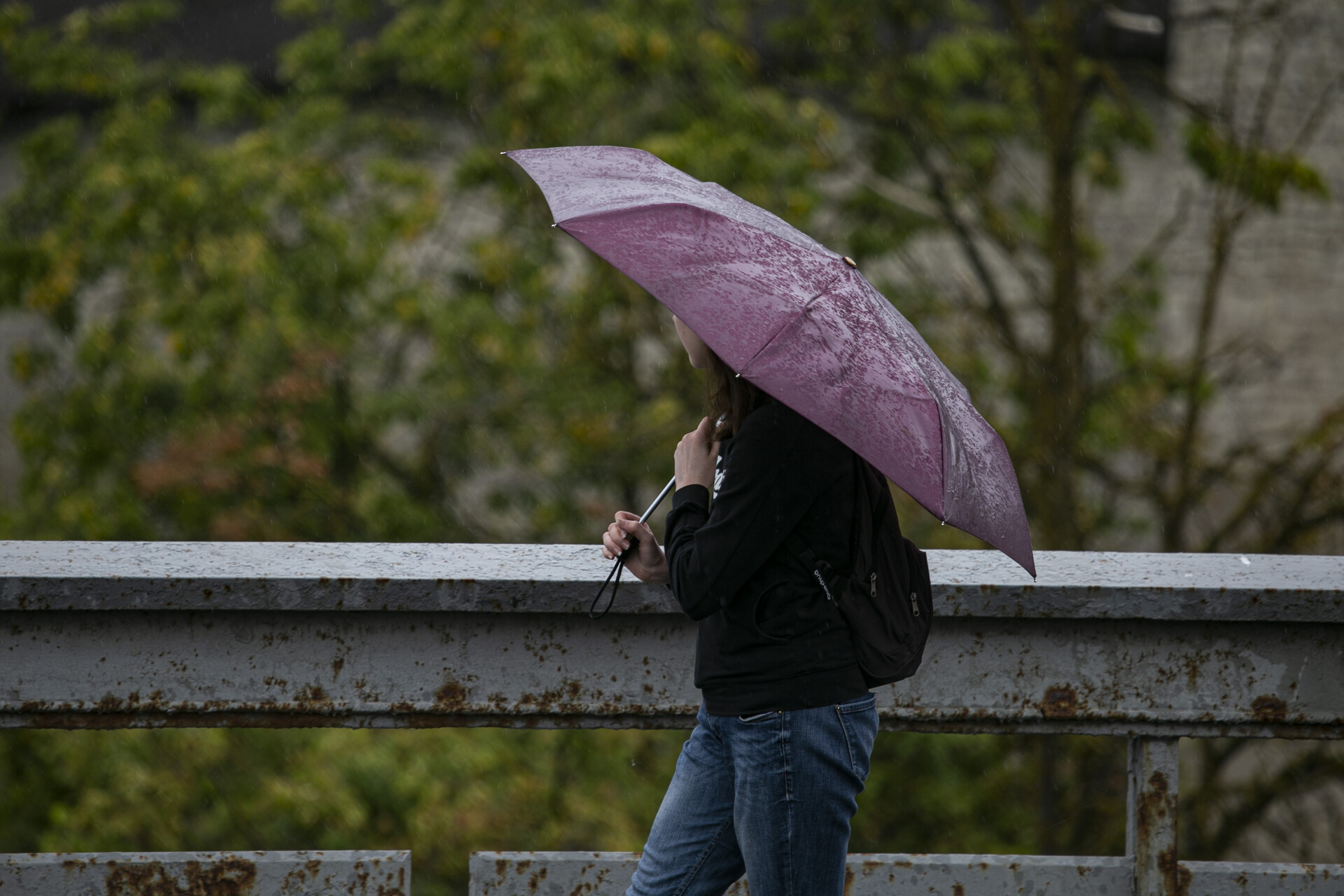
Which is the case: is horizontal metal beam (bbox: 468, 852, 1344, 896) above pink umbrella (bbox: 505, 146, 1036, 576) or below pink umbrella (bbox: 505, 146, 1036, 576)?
below

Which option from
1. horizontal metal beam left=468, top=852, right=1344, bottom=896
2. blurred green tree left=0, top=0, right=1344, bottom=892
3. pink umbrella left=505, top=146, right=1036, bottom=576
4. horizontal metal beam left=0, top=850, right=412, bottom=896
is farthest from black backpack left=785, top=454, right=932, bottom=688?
blurred green tree left=0, top=0, right=1344, bottom=892

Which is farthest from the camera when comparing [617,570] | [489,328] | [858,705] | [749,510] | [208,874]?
[489,328]

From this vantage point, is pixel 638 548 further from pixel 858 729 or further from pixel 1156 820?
pixel 1156 820

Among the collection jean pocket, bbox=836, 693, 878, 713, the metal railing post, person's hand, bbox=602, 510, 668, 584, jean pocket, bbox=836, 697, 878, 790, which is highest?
person's hand, bbox=602, 510, 668, 584

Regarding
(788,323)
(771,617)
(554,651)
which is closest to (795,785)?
(771,617)

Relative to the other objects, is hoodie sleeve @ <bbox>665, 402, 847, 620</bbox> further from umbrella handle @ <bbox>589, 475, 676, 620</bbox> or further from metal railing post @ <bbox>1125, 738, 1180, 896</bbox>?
metal railing post @ <bbox>1125, 738, 1180, 896</bbox>

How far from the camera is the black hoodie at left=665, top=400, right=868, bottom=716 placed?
187 centimetres

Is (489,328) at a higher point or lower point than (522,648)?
higher

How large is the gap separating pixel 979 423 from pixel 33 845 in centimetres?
781

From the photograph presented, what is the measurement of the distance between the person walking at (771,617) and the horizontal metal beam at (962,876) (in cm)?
36

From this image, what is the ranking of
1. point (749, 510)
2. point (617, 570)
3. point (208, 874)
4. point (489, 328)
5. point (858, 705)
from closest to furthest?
point (749, 510)
point (858, 705)
point (617, 570)
point (208, 874)
point (489, 328)

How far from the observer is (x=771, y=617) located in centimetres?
193

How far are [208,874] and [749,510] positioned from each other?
1.25 metres

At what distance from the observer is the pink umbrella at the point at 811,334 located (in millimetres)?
1845
